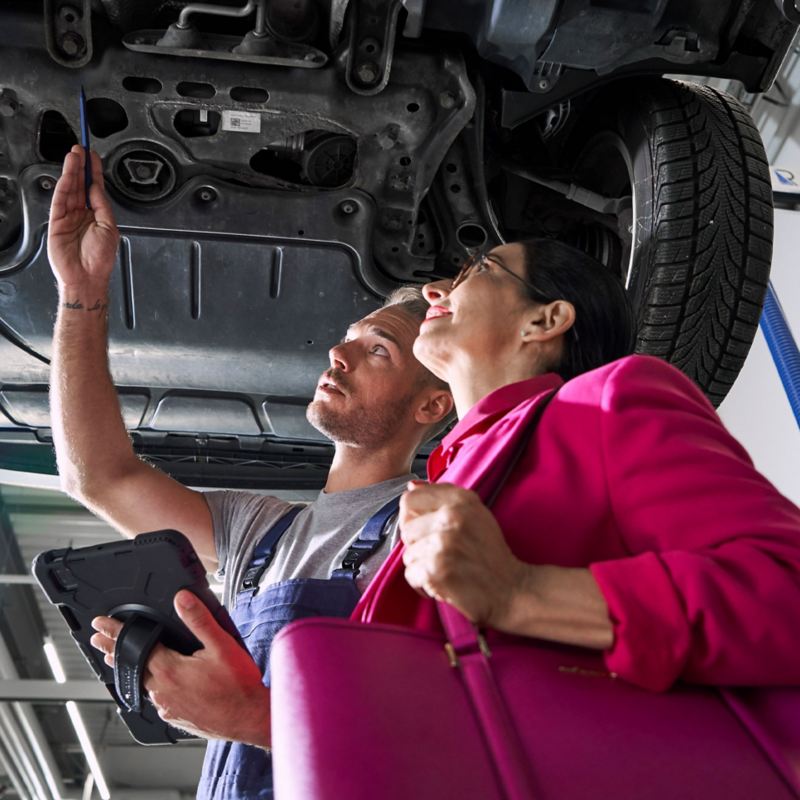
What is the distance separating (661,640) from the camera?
35.4 inches

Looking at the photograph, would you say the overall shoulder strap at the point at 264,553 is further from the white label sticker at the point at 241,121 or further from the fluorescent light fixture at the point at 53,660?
the fluorescent light fixture at the point at 53,660

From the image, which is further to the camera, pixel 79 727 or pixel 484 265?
pixel 79 727

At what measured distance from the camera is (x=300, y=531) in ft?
6.30

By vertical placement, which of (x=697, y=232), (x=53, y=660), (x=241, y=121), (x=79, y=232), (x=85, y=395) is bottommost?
(x=53, y=660)

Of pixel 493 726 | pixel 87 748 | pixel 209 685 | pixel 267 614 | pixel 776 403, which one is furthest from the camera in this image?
pixel 87 748

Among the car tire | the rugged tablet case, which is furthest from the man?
the car tire

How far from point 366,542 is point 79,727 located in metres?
8.13

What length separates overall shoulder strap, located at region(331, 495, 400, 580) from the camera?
1.70 m

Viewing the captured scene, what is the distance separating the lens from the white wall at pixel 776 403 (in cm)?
529

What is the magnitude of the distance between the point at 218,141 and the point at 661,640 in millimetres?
1844

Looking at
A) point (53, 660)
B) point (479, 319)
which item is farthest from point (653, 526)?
point (53, 660)

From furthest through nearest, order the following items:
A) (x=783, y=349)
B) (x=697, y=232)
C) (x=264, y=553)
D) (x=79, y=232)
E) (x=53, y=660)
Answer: (x=53, y=660) → (x=783, y=349) → (x=697, y=232) → (x=79, y=232) → (x=264, y=553)

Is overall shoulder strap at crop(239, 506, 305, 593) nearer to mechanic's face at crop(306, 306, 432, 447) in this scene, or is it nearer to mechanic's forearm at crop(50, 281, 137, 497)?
mechanic's face at crop(306, 306, 432, 447)

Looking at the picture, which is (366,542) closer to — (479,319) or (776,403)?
(479,319)
